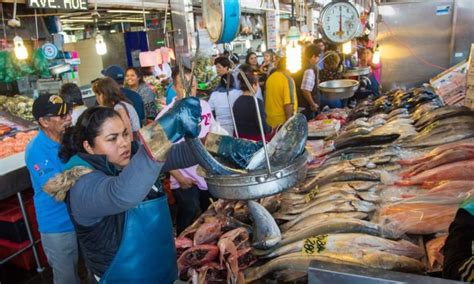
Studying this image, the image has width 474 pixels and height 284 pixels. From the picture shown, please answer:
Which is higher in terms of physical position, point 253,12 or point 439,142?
point 253,12

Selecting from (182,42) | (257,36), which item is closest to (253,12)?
(257,36)

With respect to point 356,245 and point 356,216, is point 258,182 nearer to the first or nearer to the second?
point 356,245

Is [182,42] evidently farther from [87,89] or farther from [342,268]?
[342,268]

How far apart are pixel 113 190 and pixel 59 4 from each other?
5.40m

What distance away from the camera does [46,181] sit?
2.95 metres

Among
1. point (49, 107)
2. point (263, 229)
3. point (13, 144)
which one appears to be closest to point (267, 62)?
point (13, 144)

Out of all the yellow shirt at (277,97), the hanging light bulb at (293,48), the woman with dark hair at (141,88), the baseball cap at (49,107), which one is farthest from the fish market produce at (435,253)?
the woman with dark hair at (141,88)

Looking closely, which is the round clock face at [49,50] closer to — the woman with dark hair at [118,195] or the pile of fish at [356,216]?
the woman with dark hair at [118,195]

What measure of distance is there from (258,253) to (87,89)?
7.64 m

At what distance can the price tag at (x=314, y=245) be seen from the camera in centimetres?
212

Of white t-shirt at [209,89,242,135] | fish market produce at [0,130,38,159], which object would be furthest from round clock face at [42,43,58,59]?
white t-shirt at [209,89,242,135]

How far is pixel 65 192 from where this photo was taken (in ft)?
5.99

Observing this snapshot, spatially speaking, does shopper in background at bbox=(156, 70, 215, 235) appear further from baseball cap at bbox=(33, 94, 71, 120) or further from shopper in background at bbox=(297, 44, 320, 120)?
shopper in background at bbox=(297, 44, 320, 120)

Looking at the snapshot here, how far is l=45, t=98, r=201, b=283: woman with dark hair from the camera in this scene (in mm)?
1484
